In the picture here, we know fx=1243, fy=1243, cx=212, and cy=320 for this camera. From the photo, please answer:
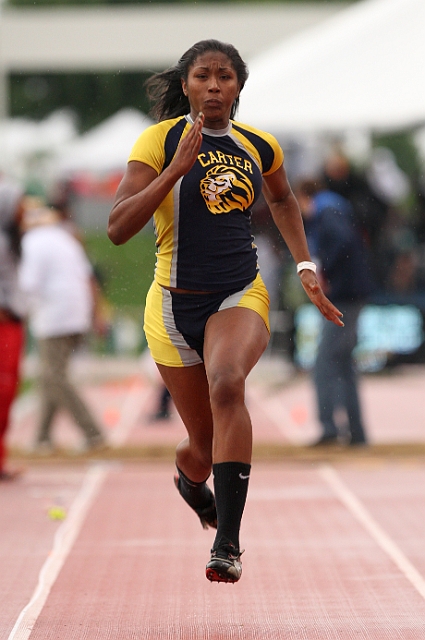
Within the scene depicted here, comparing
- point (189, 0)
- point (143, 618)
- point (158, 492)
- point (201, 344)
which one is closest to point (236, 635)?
point (143, 618)

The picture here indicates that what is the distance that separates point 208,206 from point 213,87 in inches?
18.0

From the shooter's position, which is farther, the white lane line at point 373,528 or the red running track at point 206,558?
the white lane line at point 373,528

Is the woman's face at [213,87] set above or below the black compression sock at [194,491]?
above

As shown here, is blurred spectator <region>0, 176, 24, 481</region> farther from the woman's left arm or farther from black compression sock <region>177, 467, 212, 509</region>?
the woman's left arm

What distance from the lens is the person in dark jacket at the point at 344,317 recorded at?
32.8ft

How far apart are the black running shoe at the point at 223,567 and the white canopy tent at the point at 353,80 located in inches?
364

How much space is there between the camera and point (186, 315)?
4992mm

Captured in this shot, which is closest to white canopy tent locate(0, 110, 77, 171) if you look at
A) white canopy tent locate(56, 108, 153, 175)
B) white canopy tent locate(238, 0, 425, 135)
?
white canopy tent locate(56, 108, 153, 175)

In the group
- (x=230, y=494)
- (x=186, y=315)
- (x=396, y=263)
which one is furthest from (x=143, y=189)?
(x=396, y=263)

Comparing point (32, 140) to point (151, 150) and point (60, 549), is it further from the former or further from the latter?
point (151, 150)

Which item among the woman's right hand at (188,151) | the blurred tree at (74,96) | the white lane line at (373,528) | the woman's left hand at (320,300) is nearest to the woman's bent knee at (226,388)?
the woman's left hand at (320,300)

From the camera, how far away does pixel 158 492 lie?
8750 millimetres

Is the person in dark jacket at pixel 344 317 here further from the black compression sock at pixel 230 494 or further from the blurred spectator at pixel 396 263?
the blurred spectator at pixel 396 263

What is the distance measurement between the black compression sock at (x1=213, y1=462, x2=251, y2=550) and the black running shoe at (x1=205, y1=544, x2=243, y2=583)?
0.09m
